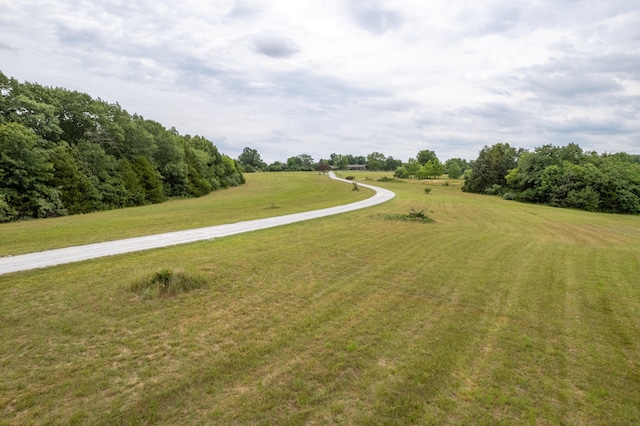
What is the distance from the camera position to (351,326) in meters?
7.11

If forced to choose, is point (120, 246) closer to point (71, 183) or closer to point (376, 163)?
point (71, 183)

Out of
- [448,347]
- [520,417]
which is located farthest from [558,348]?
[520,417]

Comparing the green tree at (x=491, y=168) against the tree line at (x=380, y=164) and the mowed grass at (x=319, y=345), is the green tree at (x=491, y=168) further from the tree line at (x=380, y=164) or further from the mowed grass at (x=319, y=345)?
the mowed grass at (x=319, y=345)

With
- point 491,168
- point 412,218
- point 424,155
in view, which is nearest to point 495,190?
point 491,168

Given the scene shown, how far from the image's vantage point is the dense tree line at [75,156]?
83.4 feet

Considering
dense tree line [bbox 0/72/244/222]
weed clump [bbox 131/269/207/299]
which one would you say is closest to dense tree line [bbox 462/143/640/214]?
dense tree line [bbox 0/72/244/222]

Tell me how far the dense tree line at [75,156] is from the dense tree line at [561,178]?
56387 mm

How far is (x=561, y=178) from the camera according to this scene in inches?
2093

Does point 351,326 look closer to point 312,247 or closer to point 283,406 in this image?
point 283,406

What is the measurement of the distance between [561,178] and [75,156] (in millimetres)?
66665

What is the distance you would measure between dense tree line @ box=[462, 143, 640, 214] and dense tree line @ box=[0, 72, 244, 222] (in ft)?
185

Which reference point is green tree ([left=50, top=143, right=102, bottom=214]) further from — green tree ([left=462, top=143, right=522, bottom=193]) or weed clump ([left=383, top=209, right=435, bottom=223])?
green tree ([left=462, top=143, right=522, bottom=193])

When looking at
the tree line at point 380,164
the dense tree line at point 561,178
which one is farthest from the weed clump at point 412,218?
the tree line at point 380,164

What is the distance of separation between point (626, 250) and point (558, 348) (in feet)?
51.1
